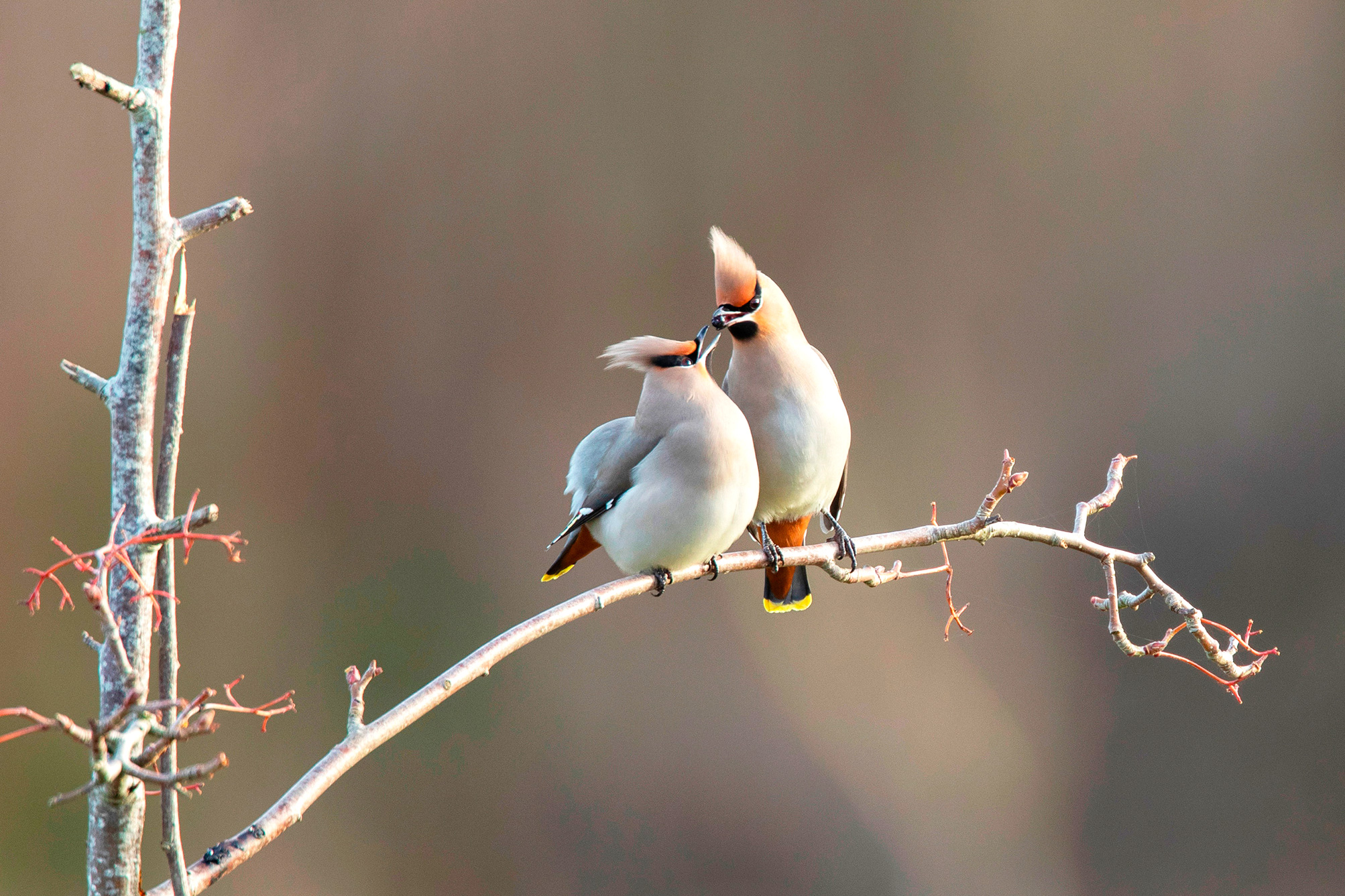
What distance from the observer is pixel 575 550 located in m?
2.00

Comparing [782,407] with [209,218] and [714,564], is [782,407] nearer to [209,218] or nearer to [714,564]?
[714,564]

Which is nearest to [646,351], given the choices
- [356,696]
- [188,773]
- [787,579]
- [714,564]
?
[714,564]

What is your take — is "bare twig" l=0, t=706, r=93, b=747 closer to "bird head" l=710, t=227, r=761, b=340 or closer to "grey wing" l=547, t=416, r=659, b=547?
"grey wing" l=547, t=416, r=659, b=547

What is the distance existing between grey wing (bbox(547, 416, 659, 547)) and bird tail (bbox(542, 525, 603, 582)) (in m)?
0.04

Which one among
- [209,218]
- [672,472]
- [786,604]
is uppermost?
[209,218]

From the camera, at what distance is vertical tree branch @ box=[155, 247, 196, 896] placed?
0.78 meters

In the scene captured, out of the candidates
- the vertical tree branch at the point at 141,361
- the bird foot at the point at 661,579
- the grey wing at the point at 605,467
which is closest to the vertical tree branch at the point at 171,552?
the vertical tree branch at the point at 141,361

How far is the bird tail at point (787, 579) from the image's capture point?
2236mm

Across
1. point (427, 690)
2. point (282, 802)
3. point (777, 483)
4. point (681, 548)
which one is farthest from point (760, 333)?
point (282, 802)

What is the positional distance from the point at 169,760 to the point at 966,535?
3.81ft

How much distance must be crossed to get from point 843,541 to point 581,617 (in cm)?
67

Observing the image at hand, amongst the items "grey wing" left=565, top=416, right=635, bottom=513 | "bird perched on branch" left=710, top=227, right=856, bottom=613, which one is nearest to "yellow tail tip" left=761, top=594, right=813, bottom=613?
"bird perched on branch" left=710, top=227, right=856, bottom=613

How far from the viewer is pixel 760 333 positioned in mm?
2002

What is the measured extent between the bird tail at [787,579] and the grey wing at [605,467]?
0.43 metres
